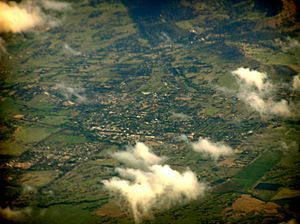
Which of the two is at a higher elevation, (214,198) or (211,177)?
(211,177)

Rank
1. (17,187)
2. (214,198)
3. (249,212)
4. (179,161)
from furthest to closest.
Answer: (179,161)
(17,187)
(214,198)
(249,212)

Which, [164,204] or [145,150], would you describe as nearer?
[164,204]

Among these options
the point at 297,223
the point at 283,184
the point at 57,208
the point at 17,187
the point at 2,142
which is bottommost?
the point at 297,223

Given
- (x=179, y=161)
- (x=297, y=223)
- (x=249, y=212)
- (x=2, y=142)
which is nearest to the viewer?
(x=297, y=223)

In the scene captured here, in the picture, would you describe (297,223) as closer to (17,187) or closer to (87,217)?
(87,217)

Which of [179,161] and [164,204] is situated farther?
[179,161]

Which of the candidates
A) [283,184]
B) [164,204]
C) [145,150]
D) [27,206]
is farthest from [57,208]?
[283,184]

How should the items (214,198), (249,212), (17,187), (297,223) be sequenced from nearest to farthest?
1. (297,223)
2. (249,212)
3. (214,198)
4. (17,187)

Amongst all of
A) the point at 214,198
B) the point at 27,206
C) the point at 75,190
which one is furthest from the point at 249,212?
the point at 27,206

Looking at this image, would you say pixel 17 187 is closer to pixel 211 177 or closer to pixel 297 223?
pixel 211 177
